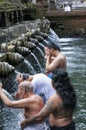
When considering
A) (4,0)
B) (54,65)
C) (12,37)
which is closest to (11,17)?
(4,0)

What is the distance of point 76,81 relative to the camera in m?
15.6

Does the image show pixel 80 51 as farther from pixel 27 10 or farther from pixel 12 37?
pixel 27 10

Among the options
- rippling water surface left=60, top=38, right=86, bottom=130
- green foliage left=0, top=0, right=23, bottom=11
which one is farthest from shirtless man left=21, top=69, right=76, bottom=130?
green foliage left=0, top=0, right=23, bottom=11

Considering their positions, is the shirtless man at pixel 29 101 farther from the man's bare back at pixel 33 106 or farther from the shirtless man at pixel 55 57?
the shirtless man at pixel 55 57

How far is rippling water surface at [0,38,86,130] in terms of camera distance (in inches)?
385

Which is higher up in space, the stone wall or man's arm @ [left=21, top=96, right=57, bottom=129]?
man's arm @ [left=21, top=96, right=57, bottom=129]

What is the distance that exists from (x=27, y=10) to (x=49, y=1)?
5.38 m

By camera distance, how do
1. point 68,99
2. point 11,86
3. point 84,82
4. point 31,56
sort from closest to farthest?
point 68,99 → point 11,86 → point 84,82 → point 31,56

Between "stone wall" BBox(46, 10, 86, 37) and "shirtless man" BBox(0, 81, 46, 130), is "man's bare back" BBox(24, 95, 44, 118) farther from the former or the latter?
"stone wall" BBox(46, 10, 86, 37)

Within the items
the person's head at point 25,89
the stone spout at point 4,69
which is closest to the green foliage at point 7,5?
the stone spout at point 4,69

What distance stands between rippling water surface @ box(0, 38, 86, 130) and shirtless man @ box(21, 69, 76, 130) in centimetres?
363

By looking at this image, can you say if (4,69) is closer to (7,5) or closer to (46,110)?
(46,110)

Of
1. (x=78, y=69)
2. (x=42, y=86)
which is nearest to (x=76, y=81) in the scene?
(x=78, y=69)

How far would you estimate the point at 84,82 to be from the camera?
1539cm
